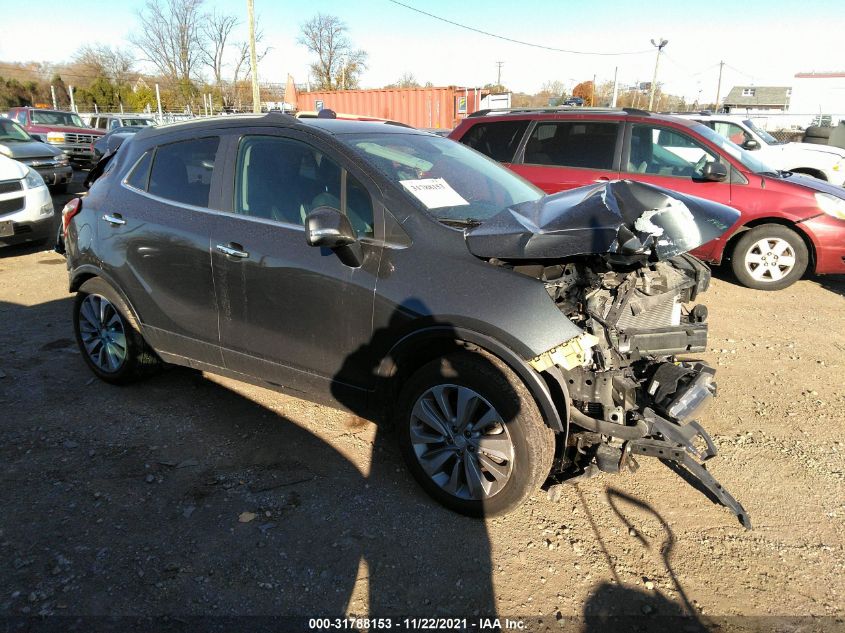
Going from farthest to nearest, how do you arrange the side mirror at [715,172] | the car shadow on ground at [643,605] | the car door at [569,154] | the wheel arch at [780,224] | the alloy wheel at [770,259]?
the car door at [569,154] → the alloy wheel at [770,259] → the wheel arch at [780,224] → the side mirror at [715,172] → the car shadow on ground at [643,605]

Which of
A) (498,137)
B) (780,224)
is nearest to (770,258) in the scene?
Answer: (780,224)

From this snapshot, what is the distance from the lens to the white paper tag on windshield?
3.02 metres

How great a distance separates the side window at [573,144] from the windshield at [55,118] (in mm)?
18335

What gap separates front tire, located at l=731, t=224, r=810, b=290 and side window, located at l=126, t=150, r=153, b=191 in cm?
609

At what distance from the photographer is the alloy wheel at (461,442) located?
270cm

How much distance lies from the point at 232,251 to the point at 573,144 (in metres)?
4.91

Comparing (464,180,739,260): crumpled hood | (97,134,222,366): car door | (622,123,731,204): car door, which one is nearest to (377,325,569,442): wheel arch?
(464,180,739,260): crumpled hood

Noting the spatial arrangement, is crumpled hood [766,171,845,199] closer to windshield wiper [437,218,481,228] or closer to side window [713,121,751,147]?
windshield wiper [437,218,481,228]

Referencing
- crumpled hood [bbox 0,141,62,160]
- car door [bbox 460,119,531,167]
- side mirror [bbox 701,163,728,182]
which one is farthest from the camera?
crumpled hood [bbox 0,141,62,160]

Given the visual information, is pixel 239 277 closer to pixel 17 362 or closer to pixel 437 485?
pixel 437 485

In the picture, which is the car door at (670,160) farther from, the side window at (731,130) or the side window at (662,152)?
the side window at (731,130)

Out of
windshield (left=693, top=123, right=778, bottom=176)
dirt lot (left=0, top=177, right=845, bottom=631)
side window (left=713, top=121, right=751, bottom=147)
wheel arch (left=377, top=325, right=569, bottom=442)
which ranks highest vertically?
side window (left=713, top=121, right=751, bottom=147)

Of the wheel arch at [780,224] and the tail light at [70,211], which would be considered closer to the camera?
the tail light at [70,211]

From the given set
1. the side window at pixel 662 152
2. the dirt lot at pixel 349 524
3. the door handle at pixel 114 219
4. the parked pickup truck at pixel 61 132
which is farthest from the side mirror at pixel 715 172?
the parked pickup truck at pixel 61 132
